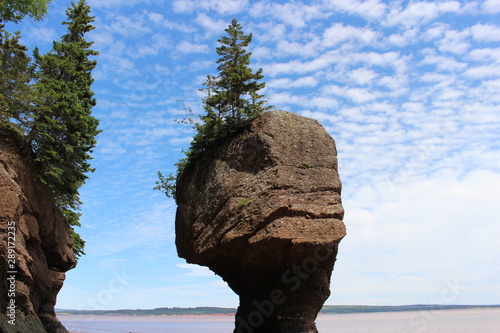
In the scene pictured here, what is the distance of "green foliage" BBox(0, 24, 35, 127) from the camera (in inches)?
717

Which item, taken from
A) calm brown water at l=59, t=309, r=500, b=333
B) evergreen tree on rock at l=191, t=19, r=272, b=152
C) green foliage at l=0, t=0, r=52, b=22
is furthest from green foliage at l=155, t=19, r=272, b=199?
calm brown water at l=59, t=309, r=500, b=333

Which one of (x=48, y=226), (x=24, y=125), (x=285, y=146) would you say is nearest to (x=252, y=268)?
(x=285, y=146)

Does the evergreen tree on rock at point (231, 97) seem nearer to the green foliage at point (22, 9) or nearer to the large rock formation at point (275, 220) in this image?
the large rock formation at point (275, 220)

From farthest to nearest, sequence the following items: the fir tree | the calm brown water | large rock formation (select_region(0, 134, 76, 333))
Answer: the calm brown water, the fir tree, large rock formation (select_region(0, 134, 76, 333))

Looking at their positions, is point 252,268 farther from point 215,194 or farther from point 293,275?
point 215,194

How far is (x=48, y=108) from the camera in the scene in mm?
19406

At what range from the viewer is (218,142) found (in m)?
21.5

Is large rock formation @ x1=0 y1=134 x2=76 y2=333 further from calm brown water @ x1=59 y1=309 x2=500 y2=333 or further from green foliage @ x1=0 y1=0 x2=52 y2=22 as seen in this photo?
calm brown water @ x1=59 y1=309 x2=500 y2=333

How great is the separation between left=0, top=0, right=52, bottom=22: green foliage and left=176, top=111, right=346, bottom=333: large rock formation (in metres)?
13.0

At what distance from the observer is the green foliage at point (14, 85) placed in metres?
18.2

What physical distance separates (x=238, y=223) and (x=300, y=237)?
2964 mm

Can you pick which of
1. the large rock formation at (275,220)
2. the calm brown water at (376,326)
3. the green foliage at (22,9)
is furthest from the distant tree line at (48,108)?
the calm brown water at (376,326)

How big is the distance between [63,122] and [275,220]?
12395 mm

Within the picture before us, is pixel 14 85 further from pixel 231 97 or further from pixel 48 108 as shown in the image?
pixel 231 97
